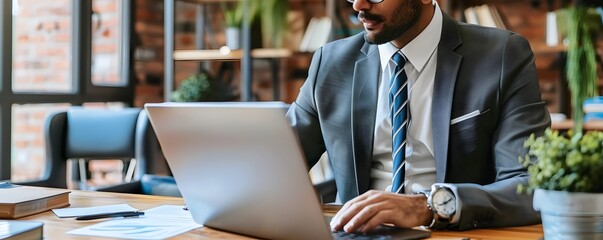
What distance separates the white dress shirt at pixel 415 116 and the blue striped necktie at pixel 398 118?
1.2 inches

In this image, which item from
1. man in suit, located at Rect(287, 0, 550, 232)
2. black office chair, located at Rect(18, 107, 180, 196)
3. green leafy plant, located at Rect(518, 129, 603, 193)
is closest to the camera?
green leafy plant, located at Rect(518, 129, 603, 193)

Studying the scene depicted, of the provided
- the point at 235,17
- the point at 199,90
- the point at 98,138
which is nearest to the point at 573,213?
the point at 98,138

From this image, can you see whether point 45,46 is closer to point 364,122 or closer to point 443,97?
point 364,122

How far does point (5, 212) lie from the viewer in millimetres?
1479

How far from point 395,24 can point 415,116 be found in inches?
9.1

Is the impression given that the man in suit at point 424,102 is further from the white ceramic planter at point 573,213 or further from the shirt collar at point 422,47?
the white ceramic planter at point 573,213

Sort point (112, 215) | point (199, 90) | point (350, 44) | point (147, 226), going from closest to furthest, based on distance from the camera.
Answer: point (147, 226) → point (112, 215) → point (350, 44) → point (199, 90)

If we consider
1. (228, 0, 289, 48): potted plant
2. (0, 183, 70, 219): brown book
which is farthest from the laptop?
(228, 0, 289, 48): potted plant

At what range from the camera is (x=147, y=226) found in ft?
4.50

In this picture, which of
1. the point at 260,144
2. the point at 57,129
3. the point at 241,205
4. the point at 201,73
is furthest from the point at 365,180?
the point at 201,73

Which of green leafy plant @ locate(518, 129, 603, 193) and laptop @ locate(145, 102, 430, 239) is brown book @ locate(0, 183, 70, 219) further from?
green leafy plant @ locate(518, 129, 603, 193)

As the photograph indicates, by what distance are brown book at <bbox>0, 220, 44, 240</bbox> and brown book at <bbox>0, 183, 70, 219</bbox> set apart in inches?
10.3

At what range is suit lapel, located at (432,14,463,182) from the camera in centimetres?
173

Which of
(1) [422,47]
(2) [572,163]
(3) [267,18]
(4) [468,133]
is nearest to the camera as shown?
(2) [572,163]
